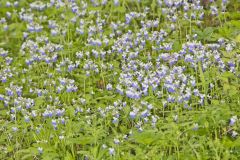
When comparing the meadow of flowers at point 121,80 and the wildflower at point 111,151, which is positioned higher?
the meadow of flowers at point 121,80

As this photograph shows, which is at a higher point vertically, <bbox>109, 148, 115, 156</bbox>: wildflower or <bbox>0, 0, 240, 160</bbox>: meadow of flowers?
<bbox>0, 0, 240, 160</bbox>: meadow of flowers

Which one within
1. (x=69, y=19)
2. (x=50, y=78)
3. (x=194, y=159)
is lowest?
(x=194, y=159)

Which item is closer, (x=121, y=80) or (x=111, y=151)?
(x=111, y=151)

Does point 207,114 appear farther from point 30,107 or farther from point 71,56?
point 71,56

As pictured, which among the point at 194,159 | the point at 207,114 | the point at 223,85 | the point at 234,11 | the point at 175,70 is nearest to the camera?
the point at 194,159

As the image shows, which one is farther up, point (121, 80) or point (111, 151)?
point (121, 80)

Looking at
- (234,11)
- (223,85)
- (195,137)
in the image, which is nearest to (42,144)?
(195,137)

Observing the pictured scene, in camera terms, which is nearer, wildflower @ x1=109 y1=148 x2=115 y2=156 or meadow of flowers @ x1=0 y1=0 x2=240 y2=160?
wildflower @ x1=109 y1=148 x2=115 y2=156

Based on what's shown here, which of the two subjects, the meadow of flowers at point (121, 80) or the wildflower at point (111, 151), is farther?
the meadow of flowers at point (121, 80)
